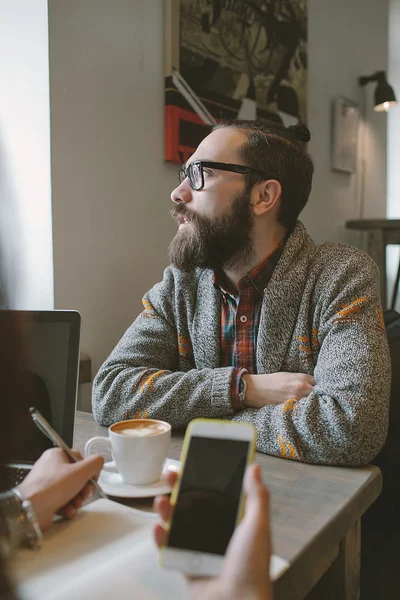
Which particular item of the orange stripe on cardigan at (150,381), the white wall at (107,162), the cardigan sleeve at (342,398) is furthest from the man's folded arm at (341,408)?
the white wall at (107,162)

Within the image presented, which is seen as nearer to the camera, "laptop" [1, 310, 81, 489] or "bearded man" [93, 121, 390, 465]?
"laptop" [1, 310, 81, 489]

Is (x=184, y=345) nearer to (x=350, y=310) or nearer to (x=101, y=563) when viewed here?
(x=350, y=310)

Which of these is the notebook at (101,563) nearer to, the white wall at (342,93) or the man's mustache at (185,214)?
the man's mustache at (185,214)

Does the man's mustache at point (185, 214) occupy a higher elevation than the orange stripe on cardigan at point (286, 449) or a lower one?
higher

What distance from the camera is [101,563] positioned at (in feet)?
1.58

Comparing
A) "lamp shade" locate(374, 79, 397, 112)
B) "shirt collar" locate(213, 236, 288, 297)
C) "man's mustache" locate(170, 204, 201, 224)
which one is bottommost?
"shirt collar" locate(213, 236, 288, 297)

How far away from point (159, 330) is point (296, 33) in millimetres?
1983

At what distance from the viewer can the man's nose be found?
123 centimetres

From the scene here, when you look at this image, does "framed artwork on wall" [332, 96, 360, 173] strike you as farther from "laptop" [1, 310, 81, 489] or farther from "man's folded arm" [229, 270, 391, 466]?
"laptop" [1, 310, 81, 489]

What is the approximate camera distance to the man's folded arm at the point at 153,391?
95 cm

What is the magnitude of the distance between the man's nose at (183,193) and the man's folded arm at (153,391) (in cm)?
36

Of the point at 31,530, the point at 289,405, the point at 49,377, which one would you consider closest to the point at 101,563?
the point at 31,530

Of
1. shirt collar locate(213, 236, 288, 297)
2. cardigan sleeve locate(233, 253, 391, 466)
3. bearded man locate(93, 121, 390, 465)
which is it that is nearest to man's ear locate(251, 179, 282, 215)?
bearded man locate(93, 121, 390, 465)

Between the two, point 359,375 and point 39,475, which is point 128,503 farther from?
point 359,375
